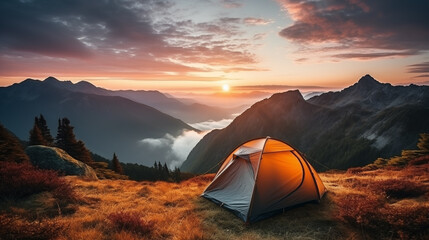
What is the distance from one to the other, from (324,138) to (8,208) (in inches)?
7883

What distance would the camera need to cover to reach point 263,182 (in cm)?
1174

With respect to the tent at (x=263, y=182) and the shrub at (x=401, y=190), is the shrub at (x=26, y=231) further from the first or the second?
the shrub at (x=401, y=190)

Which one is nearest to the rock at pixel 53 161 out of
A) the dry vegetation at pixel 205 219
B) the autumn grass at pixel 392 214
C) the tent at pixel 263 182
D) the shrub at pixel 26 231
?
the dry vegetation at pixel 205 219

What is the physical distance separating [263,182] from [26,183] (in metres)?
11.6

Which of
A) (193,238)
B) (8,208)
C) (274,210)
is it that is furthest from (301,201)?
(8,208)

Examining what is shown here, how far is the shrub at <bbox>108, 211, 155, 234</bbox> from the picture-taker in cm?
864

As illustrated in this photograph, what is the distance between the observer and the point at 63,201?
37.3 feet

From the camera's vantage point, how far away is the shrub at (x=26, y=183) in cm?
1109

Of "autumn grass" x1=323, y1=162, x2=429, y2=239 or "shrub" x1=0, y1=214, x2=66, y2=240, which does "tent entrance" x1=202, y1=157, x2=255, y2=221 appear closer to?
"autumn grass" x1=323, y1=162, x2=429, y2=239

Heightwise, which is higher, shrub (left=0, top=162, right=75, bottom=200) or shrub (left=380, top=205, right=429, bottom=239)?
shrub (left=0, top=162, right=75, bottom=200)

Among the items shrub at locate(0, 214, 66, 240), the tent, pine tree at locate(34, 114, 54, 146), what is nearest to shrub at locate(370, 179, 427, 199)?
the tent

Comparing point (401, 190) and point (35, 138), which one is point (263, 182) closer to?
point (401, 190)

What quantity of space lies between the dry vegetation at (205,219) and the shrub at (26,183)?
0.34m

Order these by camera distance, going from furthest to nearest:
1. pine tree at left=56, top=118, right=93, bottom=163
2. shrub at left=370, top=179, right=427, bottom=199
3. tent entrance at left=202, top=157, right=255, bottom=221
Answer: pine tree at left=56, top=118, right=93, bottom=163 < shrub at left=370, top=179, right=427, bottom=199 < tent entrance at left=202, top=157, right=255, bottom=221
